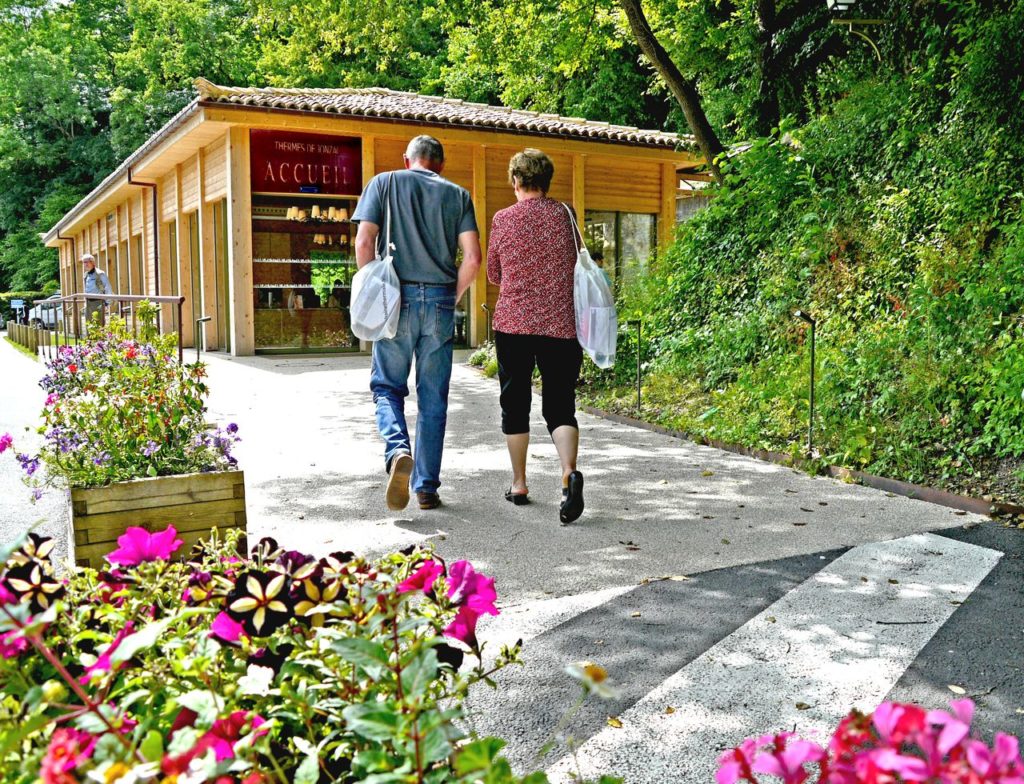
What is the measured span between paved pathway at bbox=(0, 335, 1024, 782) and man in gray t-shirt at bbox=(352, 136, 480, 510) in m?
0.69

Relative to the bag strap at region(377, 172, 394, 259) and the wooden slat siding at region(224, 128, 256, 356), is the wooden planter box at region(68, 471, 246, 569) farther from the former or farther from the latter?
the wooden slat siding at region(224, 128, 256, 356)

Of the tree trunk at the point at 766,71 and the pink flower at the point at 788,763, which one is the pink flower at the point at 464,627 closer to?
the pink flower at the point at 788,763

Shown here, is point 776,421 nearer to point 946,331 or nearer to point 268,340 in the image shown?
point 946,331

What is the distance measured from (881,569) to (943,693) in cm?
140

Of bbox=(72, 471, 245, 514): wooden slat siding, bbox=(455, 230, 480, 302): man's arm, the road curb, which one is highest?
bbox=(455, 230, 480, 302): man's arm

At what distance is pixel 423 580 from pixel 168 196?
71.0 feet

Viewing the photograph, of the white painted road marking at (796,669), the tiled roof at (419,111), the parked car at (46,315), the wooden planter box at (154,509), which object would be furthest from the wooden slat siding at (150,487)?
the parked car at (46,315)

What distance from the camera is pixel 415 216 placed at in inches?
217

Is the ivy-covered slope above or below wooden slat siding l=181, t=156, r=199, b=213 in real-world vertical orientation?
below

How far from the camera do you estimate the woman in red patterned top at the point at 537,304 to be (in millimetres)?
5461

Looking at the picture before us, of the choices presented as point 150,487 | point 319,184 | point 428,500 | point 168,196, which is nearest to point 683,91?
point 319,184

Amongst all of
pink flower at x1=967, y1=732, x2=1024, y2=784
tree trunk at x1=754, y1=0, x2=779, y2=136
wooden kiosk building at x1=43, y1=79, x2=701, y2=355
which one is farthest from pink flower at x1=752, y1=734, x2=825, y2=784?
tree trunk at x1=754, y1=0, x2=779, y2=136

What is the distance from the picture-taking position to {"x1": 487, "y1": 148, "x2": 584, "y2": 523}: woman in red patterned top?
5.46 m

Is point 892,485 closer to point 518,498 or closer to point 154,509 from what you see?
point 518,498
